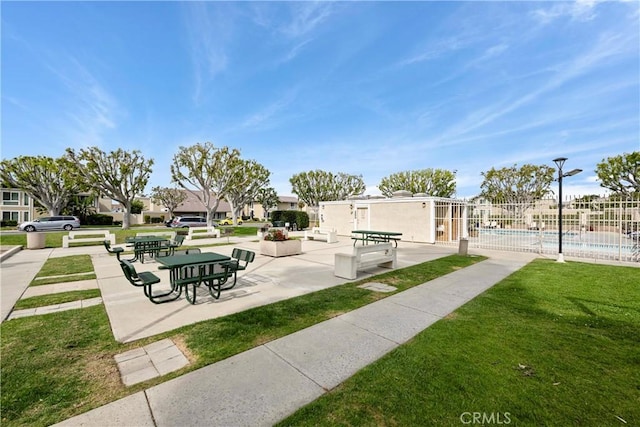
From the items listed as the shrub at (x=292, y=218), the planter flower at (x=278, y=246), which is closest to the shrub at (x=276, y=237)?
the planter flower at (x=278, y=246)

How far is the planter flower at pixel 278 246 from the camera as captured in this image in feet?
35.7

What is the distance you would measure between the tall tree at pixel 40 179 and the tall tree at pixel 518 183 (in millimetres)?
51402

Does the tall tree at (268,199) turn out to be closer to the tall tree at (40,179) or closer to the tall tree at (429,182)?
the tall tree at (429,182)

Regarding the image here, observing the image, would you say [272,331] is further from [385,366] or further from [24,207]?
[24,207]

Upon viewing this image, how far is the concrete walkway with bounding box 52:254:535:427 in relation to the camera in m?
2.28

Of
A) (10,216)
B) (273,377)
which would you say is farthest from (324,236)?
(10,216)

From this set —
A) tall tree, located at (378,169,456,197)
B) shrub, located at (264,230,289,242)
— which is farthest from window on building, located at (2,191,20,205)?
tall tree, located at (378,169,456,197)

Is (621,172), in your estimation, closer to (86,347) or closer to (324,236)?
(324,236)

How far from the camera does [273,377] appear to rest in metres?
2.85

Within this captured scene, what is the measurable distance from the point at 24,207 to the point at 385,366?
54.4 metres

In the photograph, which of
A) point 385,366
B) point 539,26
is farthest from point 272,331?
point 539,26

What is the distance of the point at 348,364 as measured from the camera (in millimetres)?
3119

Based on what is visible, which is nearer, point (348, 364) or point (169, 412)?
point (169, 412)

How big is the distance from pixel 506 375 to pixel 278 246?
8.83 m
